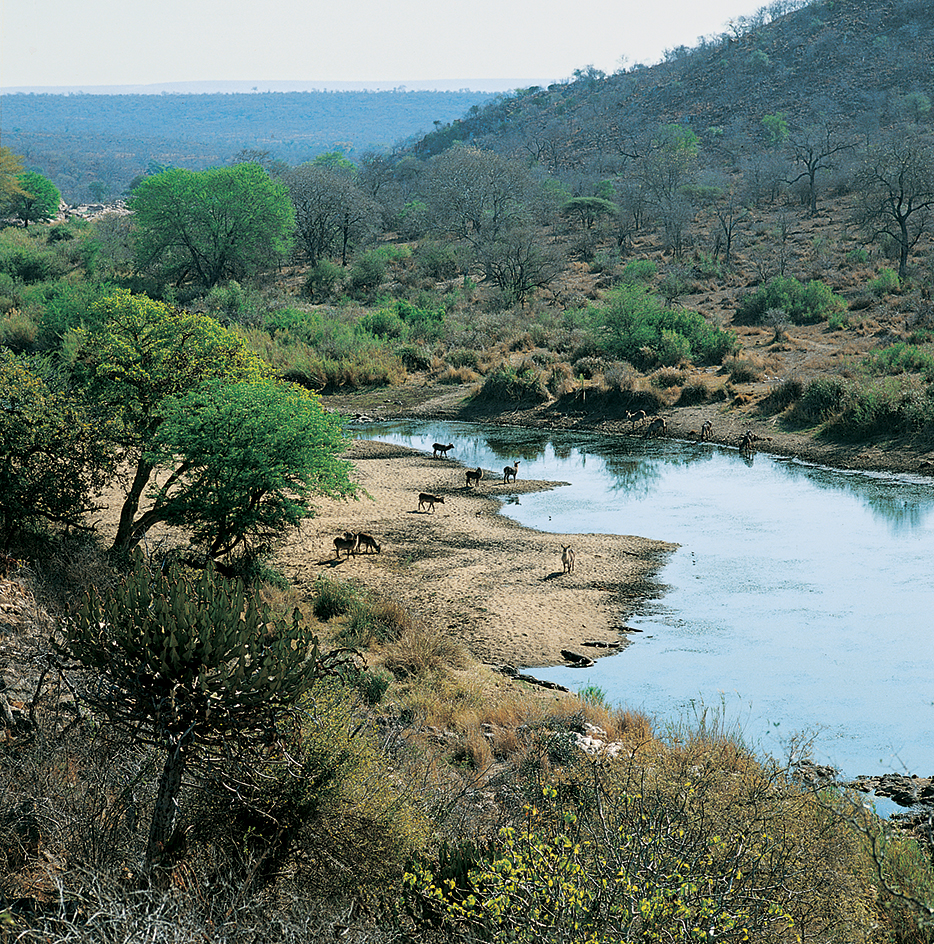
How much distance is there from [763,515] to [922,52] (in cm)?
7782

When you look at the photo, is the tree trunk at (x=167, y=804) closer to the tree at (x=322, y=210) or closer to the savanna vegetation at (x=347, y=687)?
the savanna vegetation at (x=347, y=687)

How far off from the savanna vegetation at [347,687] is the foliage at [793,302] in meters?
0.13

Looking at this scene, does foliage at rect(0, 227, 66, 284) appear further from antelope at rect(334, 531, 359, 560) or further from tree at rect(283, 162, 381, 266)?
antelope at rect(334, 531, 359, 560)

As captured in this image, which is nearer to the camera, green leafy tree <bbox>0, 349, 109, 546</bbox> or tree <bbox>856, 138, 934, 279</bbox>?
green leafy tree <bbox>0, 349, 109, 546</bbox>

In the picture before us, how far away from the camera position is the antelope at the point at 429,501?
21.6 m

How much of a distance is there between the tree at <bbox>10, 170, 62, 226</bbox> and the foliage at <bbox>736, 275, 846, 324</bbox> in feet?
218

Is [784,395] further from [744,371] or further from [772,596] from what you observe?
[772,596]

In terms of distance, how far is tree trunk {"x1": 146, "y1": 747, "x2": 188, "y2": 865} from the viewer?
19.3 ft

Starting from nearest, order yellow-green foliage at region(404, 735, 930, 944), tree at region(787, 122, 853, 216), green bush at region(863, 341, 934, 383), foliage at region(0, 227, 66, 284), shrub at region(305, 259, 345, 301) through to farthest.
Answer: yellow-green foliage at region(404, 735, 930, 944) → green bush at region(863, 341, 934, 383) → shrub at region(305, 259, 345, 301) → foliage at region(0, 227, 66, 284) → tree at region(787, 122, 853, 216)

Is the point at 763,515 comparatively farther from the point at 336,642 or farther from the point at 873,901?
the point at 873,901

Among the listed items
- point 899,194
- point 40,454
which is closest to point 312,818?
point 40,454

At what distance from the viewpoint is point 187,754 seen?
20.2 feet

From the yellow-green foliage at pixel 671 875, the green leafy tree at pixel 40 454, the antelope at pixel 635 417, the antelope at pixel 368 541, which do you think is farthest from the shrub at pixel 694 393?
the yellow-green foliage at pixel 671 875

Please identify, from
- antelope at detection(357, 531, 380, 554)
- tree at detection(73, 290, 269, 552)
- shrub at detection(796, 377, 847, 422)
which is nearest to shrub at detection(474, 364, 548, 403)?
shrub at detection(796, 377, 847, 422)
